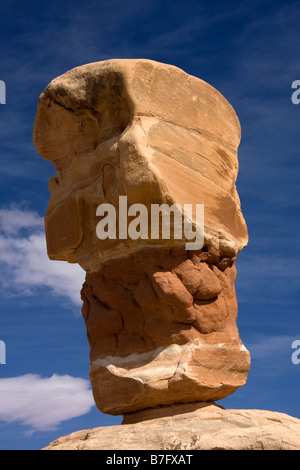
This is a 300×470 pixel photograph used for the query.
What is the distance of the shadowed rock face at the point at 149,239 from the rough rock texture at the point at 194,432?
0.22m

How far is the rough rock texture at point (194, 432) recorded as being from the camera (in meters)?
7.45

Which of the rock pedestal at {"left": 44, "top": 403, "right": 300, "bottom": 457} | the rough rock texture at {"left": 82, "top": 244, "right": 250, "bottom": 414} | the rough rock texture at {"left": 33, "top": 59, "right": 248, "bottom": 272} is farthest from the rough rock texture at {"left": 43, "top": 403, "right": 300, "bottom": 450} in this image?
the rough rock texture at {"left": 33, "top": 59, "right": 248, "bottom": 272}

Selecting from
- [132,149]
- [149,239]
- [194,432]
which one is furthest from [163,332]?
[132,149]

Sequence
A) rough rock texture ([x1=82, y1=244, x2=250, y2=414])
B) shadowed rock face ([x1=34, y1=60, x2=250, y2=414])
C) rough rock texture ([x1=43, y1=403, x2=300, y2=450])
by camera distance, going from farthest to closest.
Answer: shadowed rock face ([x1=34, y1=60, x2=250, y2=414])
rough rock texture ([x1=82, y1=244, x2=250, y2=414])
rough rock texture ([x1=43, y1=403, x2=300, y2=450])

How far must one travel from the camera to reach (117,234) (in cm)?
902

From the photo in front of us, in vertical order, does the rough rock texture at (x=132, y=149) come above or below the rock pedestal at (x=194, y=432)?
above

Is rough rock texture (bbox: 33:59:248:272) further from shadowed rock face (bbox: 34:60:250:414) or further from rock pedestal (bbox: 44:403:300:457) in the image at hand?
rock pedestal (bbox: 44:403:300:457)

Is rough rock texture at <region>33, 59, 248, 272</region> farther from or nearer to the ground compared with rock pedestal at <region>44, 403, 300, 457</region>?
farther from the ground

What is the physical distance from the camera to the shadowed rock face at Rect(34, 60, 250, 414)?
28.0ft

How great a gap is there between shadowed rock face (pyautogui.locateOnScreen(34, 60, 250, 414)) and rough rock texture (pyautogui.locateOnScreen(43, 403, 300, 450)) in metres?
0.22

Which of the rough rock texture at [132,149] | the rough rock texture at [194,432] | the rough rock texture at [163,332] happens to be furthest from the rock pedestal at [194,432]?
the rough rock texture at [132,149]

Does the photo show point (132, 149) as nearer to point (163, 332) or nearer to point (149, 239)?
point (149, 239)

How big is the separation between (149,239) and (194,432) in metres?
2.27

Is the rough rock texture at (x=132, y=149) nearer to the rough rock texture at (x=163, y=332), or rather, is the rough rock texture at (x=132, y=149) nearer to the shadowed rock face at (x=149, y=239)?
the shadowed rock face at (x=149, y=239)
